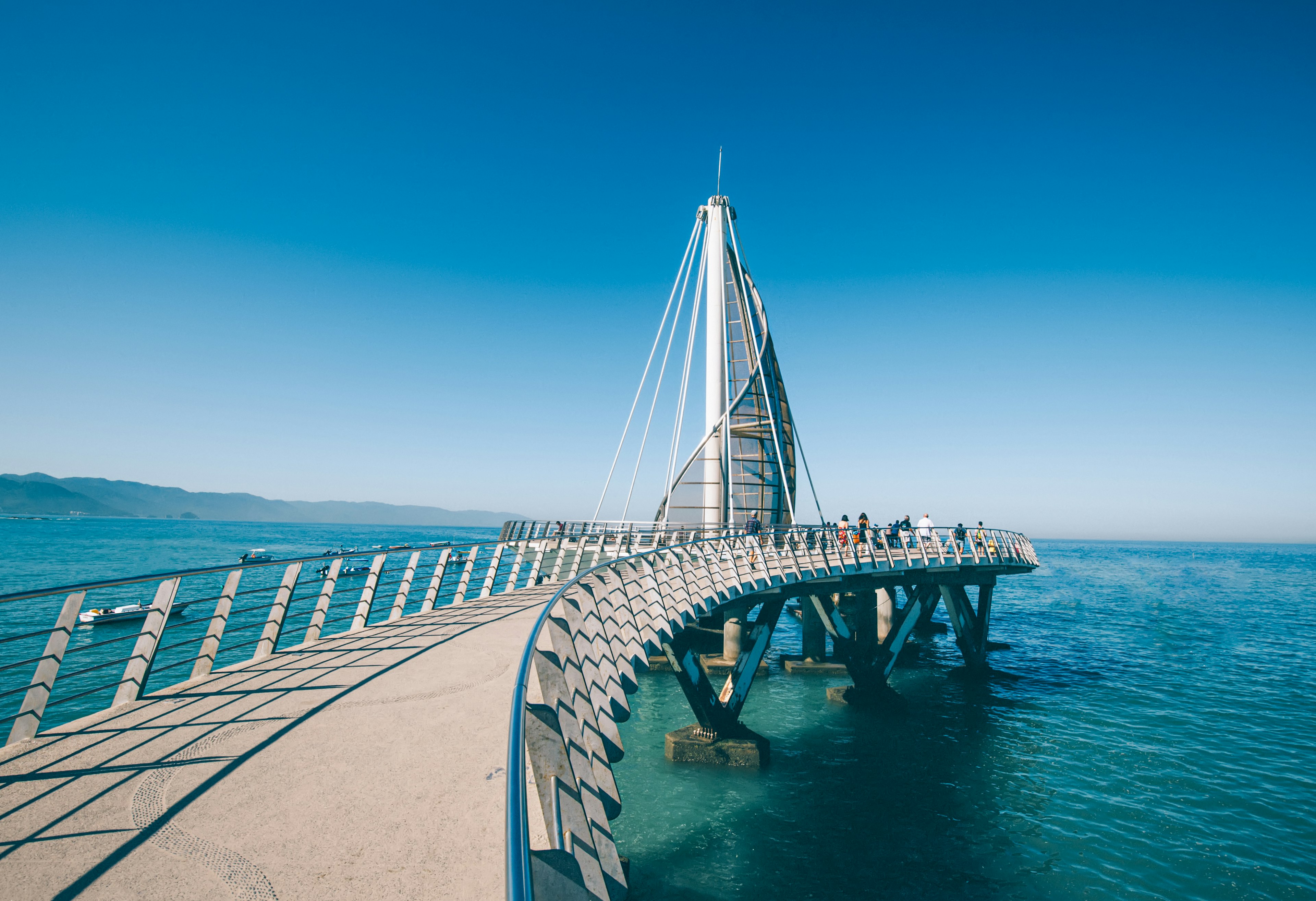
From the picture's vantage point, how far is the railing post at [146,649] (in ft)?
18.5

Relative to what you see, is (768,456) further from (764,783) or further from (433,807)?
(433,807)

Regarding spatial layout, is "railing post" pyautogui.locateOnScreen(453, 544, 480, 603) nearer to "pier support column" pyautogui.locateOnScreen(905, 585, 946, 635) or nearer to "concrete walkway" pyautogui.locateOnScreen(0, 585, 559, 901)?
"concrete walkway" pyautogui.locateOnScreen(0, 585, 559, 901)

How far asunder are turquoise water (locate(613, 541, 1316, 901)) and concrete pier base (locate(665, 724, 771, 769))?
0.89ft

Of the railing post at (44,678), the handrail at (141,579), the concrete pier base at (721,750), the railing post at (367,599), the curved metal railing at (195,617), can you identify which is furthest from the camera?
the concrete pier base at (721,750)

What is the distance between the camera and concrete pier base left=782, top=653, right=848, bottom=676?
23.7m

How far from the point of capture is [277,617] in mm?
7777

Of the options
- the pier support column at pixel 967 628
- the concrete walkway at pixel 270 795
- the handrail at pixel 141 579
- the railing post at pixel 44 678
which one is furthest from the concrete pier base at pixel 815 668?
the railing post at pixel 44 678

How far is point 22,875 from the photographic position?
3014 millimetres

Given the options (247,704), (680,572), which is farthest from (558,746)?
(680,572)

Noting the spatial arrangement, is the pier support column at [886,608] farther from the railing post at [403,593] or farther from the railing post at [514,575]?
the railing post at [403,593]

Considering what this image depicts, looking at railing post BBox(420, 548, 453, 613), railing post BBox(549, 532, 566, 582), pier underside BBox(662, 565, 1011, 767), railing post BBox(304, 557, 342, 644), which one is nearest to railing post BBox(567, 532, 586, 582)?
railing post BBox(549, 532, 566, 582)

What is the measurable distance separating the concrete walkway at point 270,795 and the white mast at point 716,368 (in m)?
22.3

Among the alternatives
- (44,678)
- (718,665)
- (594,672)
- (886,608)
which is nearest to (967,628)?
(886,608)

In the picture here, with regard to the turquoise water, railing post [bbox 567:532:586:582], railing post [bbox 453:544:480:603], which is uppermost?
railing post [bbox 567:532:586:582]
